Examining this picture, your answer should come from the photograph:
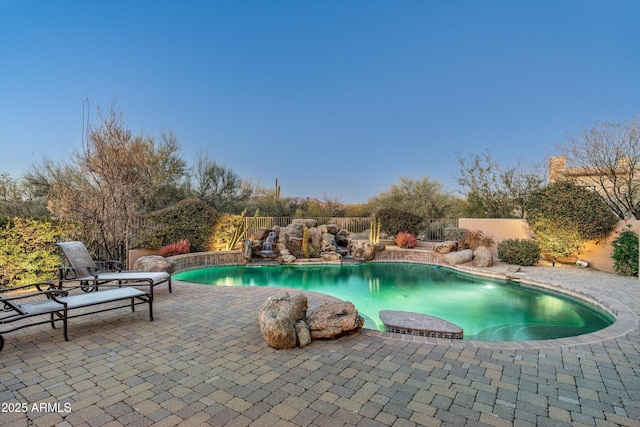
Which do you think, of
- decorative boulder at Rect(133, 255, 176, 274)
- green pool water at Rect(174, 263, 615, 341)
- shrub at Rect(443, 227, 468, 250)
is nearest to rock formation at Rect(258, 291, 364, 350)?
green pool water at Rect(174, 263, 615, 341)

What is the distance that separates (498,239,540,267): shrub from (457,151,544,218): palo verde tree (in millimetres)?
4207

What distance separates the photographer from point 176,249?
985 cm

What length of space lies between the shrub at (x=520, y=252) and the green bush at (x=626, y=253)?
1.89 m

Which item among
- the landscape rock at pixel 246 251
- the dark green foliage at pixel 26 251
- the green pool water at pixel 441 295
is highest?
the dark green foliage at pixel 26 251

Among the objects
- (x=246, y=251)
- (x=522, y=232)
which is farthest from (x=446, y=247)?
(x=246, y=251)

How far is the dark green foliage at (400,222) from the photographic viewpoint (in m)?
14.4

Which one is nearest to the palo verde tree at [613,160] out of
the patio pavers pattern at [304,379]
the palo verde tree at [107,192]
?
the patio pavers pattern at [304,379]

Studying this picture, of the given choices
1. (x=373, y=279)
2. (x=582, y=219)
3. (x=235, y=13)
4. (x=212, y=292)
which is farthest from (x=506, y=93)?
(x=212, y=292)

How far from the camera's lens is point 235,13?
11.4 m

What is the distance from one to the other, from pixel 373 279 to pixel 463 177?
9428mm

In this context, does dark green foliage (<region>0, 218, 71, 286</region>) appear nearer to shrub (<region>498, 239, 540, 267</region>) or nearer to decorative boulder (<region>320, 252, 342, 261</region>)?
decorative boulder (<region>320, 252, 342, 261</region>)

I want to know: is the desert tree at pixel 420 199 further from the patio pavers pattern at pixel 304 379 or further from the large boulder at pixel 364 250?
the patio pavers pattern at pixel 304 379

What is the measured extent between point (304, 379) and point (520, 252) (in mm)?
9713

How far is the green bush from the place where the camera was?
7.57 metres
